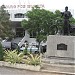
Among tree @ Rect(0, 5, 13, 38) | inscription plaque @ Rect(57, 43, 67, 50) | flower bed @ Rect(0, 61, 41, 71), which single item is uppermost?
tree @ Rect(0, 5, 13, 38)

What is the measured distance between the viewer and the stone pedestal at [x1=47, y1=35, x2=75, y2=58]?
19.4 meters

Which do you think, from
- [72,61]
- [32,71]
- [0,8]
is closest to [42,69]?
[32,71]

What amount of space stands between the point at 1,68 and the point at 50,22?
21.3 m

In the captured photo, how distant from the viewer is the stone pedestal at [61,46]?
19391 millimetres

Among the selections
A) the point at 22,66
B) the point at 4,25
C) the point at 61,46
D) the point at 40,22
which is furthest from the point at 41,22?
the point at 22,66

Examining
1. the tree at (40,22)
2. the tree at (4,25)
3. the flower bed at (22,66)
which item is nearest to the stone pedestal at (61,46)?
the flower bed at (22,66)

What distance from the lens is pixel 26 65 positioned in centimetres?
1686

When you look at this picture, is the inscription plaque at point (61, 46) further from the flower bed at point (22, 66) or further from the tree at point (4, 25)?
the tree at point (4, 25)

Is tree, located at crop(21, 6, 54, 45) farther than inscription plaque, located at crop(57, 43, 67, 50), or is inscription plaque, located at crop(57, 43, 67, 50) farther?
tree, located at crop(21, 6, 54, 45)

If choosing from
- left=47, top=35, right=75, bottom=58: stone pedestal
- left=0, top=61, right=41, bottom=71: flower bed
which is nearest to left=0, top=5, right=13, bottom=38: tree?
left=47, top=35, right=75, bottom=58: stone pedestal

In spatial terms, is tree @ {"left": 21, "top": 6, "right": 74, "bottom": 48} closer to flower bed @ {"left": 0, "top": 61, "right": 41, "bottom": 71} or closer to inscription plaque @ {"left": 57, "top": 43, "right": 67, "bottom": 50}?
inscription plaque @ {"left": 57, "top": 43, "right": 67, "bottom": 50}

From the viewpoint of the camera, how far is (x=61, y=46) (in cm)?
1964

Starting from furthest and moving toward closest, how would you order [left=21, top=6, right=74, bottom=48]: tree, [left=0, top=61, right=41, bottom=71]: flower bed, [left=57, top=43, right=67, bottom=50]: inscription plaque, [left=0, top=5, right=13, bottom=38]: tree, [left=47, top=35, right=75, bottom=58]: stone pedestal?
[left=0, top=5, right=13, bottom=38]: tree, [left=21, top=6, right=74, bottom=48]: tree, [left=57, top=43, right=67, bottom=50]: inscription plaque, [left=47, top=35, right=75, bottom=58]: stone pedestal, [left=0, top=61, right=41, bottom=71]: flower bed

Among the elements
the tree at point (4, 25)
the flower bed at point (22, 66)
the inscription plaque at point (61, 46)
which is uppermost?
the tree at point (4, 25)
